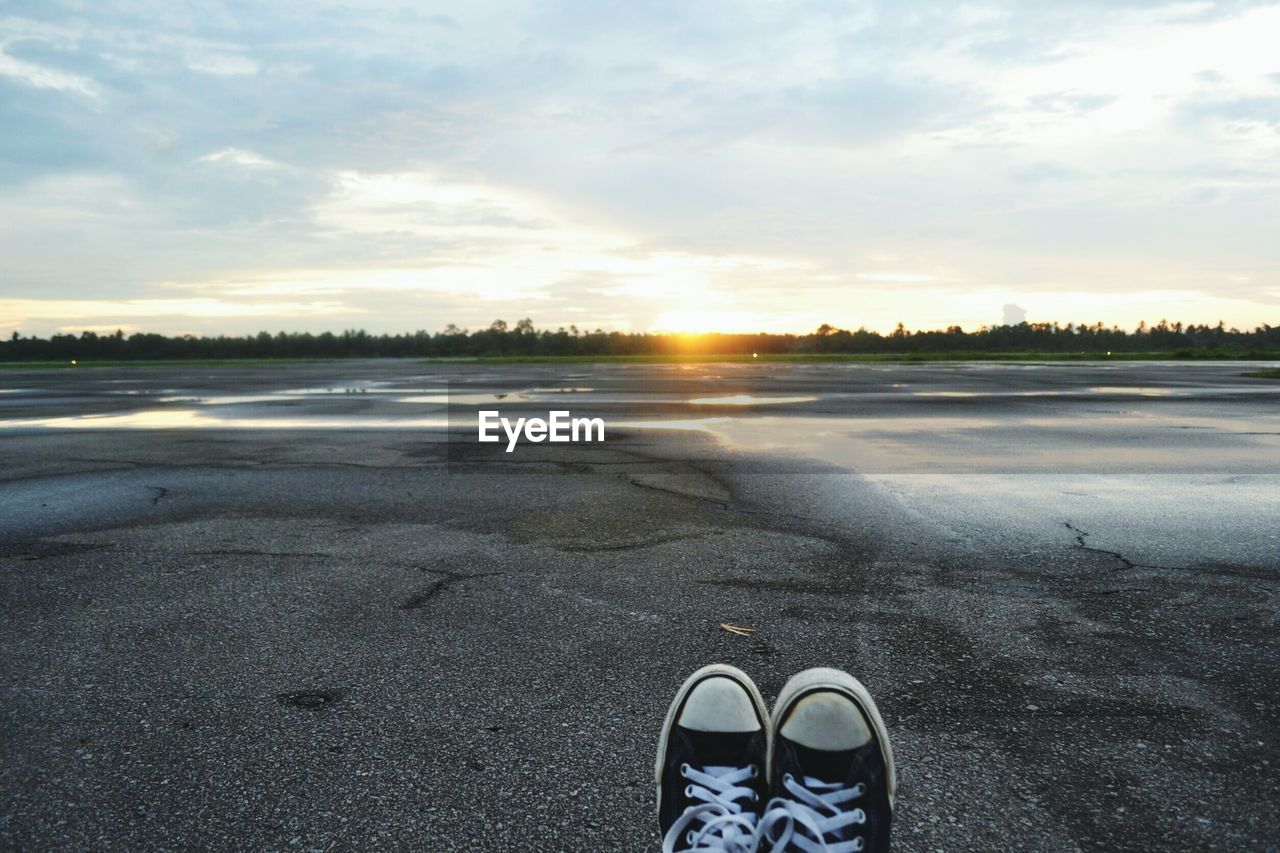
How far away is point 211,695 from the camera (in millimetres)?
3090

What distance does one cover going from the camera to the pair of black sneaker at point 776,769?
215cm

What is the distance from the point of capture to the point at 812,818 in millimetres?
2176

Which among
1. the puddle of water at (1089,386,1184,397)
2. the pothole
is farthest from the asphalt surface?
the puddle of water at (1089,386,1184,397)

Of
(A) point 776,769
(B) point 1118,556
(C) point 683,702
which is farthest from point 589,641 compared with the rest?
(B) point 1118,556

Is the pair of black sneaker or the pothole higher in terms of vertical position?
the pair of black sneaker

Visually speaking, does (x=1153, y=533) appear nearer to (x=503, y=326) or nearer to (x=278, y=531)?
(x=278, y=531)

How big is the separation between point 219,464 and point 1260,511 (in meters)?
9.99

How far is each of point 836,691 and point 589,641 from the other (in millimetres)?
1431

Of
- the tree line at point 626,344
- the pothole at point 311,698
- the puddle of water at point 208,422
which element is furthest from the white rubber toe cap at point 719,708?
the tree line at point 626,344

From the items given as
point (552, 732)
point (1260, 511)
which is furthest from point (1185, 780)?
point (1260, 511)

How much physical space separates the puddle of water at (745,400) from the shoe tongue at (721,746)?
591 inches

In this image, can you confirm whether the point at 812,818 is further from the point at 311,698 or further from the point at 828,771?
the point at 311,698

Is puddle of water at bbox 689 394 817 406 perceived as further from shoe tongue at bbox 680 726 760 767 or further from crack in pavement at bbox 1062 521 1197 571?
shoe tongue at bbox 680 726 760 767

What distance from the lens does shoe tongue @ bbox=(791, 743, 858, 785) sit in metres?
2.28
